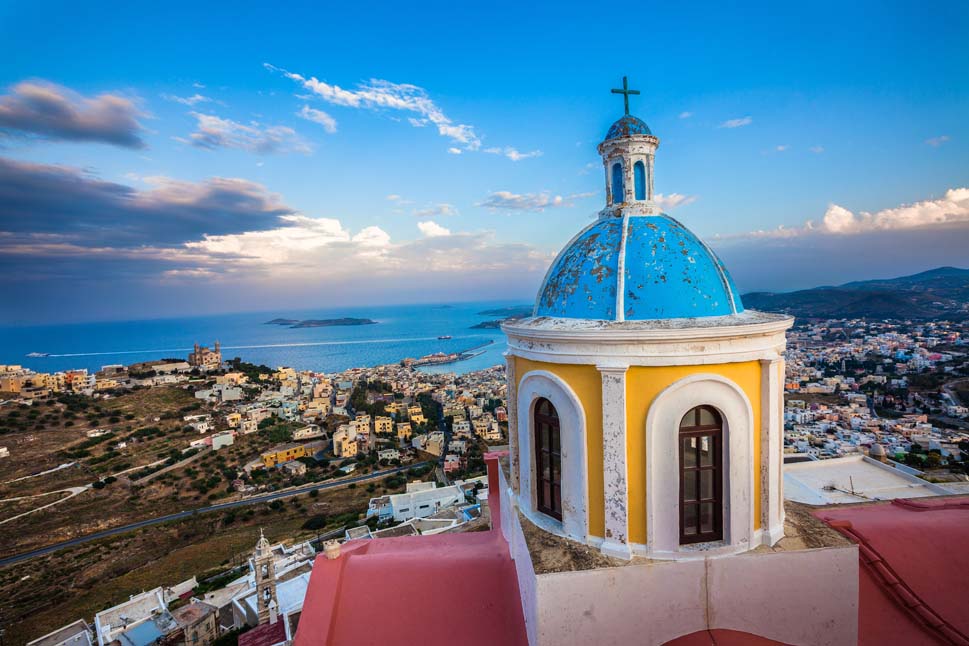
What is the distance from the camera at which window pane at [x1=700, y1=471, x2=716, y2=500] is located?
4.91 meters

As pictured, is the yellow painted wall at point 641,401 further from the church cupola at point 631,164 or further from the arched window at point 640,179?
the arched window at point 640,179

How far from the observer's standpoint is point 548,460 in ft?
17.7

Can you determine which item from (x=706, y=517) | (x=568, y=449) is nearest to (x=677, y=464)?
(x=706, y=517)

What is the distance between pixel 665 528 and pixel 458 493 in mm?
27620

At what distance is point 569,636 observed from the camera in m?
4.38

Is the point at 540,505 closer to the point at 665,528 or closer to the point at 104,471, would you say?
the point at 665,528

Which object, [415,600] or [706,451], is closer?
[706,451]

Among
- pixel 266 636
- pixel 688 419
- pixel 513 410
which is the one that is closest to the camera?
pixel 688 419

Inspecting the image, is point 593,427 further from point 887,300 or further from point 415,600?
point 887,300

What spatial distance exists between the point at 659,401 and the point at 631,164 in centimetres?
290

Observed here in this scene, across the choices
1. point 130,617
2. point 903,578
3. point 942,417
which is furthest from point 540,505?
point 942,417

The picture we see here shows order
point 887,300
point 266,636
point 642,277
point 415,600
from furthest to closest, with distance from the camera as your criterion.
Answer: point 887,300
point 266,636
point 415,600
point 642,277

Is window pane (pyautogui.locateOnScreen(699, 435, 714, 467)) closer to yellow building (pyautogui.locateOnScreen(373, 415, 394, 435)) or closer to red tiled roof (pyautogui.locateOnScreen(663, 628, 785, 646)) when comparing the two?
red tiled roof (pyautogui.locateOnScreen(663, 628, 785, 646))

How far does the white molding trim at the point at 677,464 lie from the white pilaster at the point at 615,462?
23 cm
